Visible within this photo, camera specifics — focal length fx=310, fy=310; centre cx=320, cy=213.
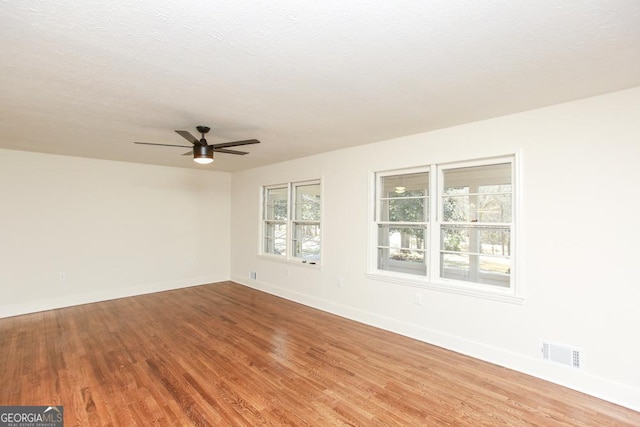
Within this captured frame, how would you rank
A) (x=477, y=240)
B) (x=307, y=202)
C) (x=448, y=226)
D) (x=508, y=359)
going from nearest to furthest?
(x=508, y=359) < (x=477, y=240) < (x=448, y=226) < (x=307, y=202)

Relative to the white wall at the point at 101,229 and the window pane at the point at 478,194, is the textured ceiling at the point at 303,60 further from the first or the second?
the white wall at the point at 101,229

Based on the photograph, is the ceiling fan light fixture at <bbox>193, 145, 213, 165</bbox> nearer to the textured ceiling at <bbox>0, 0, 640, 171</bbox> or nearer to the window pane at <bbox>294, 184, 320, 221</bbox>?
the textured ceiling at <bbox>0, 0, 640, 171</bbox>

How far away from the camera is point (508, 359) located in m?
3.10

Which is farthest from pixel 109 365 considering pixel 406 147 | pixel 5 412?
pixel 406 147

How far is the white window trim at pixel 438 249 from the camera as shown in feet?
10.1

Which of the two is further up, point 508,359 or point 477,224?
point 477,224

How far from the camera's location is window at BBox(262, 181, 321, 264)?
17.9 feet

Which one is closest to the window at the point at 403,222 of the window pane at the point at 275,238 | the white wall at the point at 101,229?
the window pane at the point at 275,238

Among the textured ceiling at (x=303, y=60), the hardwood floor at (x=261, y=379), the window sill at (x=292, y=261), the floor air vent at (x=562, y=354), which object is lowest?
the hardwood floor at (x=261, y=379)

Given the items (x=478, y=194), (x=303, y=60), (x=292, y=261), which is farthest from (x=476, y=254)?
(x=292, y=261)

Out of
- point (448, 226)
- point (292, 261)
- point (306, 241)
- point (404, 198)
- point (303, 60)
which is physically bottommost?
point (292, 261)

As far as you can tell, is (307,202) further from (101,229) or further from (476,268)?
(101,229)

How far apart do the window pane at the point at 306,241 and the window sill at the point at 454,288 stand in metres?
1.31

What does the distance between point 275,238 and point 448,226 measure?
357cm
